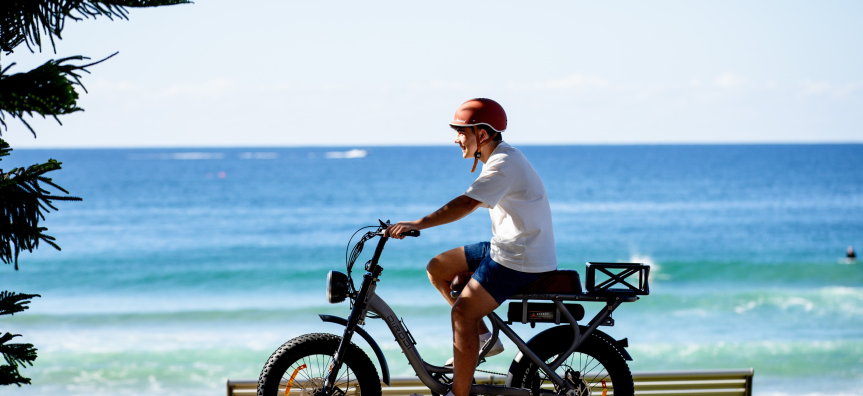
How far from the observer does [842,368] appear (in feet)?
26.9

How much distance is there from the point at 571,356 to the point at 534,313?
0.32 meters

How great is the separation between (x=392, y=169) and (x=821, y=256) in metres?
41.3

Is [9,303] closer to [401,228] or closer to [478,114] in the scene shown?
[401,228]

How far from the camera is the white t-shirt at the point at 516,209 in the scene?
9.08 feet

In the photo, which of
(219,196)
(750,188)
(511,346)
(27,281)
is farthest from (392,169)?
(511,346)

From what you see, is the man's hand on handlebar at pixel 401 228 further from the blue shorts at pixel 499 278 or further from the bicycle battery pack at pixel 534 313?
the bicycle battery pack at pixel 534 313

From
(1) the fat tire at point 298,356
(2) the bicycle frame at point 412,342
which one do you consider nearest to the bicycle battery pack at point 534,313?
(2) the bicycle frame at point 412,342

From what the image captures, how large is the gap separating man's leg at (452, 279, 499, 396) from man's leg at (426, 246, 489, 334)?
0.62ft

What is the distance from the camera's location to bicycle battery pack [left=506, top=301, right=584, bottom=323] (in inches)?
119

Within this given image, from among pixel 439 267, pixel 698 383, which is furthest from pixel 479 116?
pixel 698 383

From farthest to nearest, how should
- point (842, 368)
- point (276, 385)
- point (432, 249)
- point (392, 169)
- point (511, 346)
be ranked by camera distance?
point (392, 169)
point (432, 249)
point (511, 346)
point (842, 368)
point (276, 385)

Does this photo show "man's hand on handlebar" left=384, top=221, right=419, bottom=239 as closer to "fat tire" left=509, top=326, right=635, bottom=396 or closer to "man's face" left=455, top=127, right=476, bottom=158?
"man's face" left=455, top=127, right=476, bottom=158

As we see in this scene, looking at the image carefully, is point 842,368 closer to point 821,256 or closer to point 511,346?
point 511,346

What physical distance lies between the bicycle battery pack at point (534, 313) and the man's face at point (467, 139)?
64 centimetres
